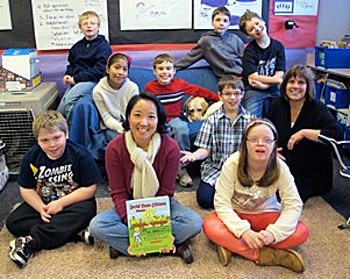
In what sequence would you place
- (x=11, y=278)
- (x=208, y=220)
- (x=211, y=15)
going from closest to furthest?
1. (x=11, y=278)
2. (x=208, y=220)
3. (x=211, y=15)

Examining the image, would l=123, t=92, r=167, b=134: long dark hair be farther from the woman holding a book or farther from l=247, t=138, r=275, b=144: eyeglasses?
l=247, t=138, r=275, b=144: eyeglasses

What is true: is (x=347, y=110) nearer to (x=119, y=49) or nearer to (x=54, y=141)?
(x=119, y=49)

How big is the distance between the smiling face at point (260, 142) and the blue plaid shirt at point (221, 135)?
0.56 metres

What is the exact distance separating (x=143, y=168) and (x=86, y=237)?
47 centimetres

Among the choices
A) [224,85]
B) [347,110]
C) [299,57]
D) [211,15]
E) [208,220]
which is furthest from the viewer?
[299,57]

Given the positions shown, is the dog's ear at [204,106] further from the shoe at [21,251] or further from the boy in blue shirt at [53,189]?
the shoe at [21,251]

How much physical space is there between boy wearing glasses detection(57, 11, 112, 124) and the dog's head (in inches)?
27.0

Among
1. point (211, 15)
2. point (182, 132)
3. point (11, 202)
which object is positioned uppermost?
point (211, 15)

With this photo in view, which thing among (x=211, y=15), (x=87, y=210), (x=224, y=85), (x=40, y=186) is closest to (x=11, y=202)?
(x=40, y=186)

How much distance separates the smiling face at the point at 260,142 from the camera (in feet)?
5.67

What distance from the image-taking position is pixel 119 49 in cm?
341

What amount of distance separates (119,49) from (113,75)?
0.86 meters

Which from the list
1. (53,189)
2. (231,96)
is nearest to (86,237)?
(53,189)

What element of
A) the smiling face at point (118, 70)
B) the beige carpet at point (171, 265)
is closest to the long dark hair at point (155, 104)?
the beige carpet at point (171, 265)
